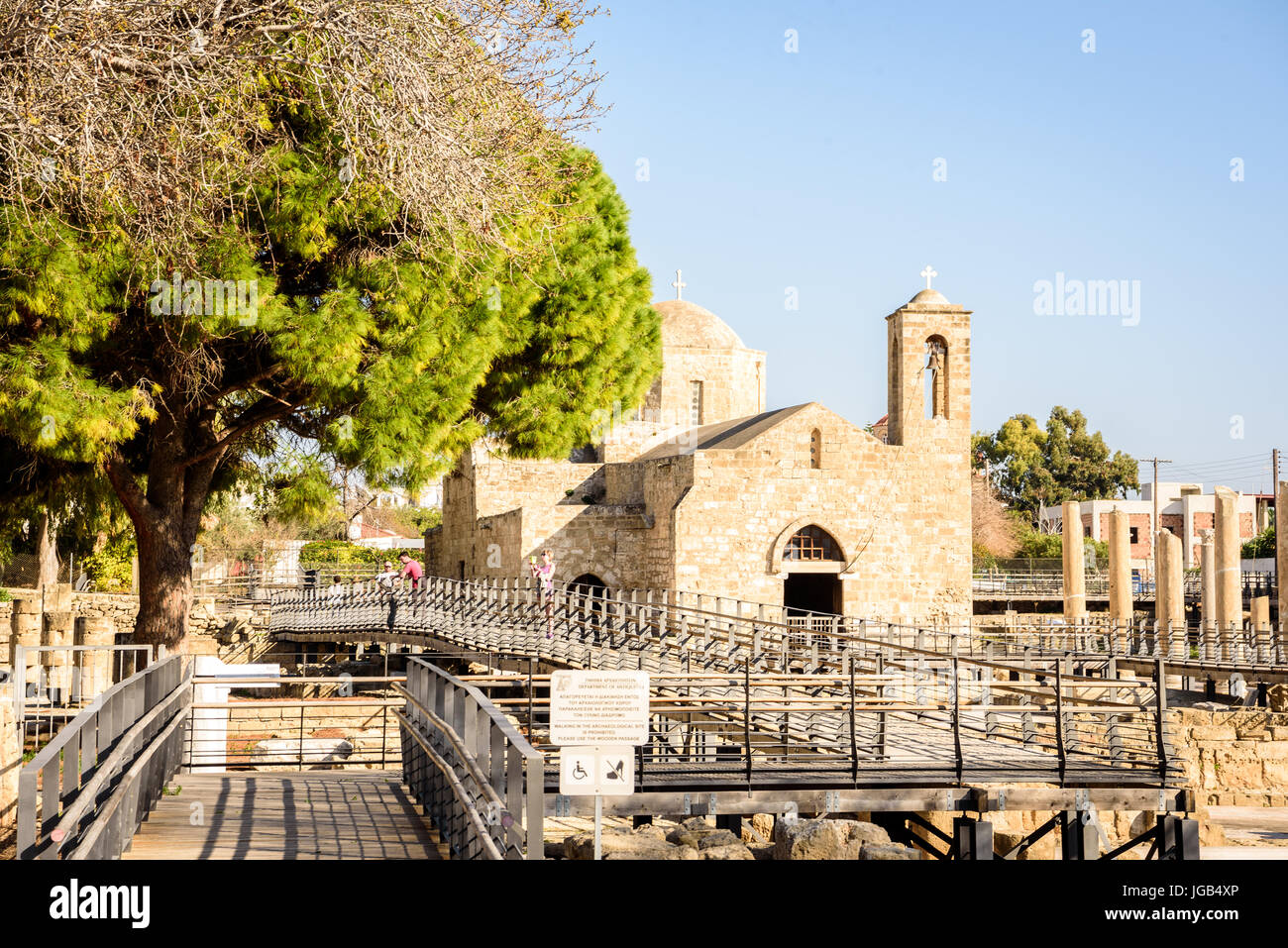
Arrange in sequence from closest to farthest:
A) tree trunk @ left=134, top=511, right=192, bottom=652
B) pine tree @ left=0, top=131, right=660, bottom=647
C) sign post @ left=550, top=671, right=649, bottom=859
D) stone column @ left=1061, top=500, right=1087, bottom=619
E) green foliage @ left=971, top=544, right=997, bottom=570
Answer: sign post @ left=550, top=671, right=649, bottom=859, pine tree @ left=0, top=131, right=660, bottom=647, tree trunk @ left=134, top=511, right=192, bottom=652, stone column @ left=1061, top=500, right=1087, bottom=619, green foliage @ left=971, top=544, right=997, bottom=570

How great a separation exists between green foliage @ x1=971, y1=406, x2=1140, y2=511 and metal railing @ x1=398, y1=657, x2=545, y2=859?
216ft

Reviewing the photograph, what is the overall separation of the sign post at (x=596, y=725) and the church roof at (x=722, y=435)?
22.9 metres

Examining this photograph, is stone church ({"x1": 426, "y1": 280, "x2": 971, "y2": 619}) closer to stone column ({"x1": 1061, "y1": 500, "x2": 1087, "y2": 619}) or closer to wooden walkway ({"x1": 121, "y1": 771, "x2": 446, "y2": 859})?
stone column ({"x1": 1061, "y1": 500, "x2": 1087, "y2": 619})

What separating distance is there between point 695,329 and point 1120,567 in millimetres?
16005

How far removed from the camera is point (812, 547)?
2964 cm

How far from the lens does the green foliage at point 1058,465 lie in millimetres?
71500

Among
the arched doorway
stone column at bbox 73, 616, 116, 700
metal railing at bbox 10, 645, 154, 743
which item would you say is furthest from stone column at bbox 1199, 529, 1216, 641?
metal railing at bbox 10, 645, 154, 743

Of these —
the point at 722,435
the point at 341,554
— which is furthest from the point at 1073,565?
the point at 341,554

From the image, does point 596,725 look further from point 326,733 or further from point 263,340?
point 326,733

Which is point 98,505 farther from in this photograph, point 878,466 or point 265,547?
point 265,547

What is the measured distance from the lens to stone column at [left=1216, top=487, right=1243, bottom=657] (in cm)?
2769

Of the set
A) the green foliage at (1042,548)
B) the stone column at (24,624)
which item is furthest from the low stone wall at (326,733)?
the green foliage at (1042,548)

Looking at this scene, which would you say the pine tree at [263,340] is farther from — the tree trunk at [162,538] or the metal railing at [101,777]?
the metal railing at [101,777]
